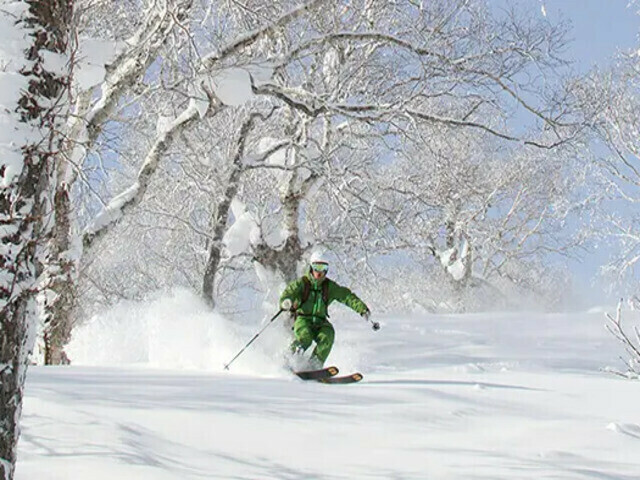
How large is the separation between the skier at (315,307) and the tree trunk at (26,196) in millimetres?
5250

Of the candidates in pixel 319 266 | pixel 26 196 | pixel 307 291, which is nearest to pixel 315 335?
pixel 307 291

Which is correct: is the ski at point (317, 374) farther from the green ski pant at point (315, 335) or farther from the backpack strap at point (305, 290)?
the backpack strap at point (305, 290)

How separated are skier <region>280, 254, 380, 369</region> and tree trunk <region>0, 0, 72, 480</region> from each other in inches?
Answer: 207

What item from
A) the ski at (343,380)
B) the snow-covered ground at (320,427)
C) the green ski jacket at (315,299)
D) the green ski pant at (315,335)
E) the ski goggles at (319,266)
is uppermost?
the ski goggles at (319,266)

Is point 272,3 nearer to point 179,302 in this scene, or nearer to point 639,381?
point 639,381

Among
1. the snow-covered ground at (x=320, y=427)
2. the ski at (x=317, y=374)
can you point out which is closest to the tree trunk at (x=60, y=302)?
the snow-covered ground at (x=320, y=427)

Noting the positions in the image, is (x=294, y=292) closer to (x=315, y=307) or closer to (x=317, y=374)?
(x=315, y=307)

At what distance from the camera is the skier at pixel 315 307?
8.73 metres

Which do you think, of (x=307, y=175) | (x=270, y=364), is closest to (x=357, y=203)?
(x=307, y=175)

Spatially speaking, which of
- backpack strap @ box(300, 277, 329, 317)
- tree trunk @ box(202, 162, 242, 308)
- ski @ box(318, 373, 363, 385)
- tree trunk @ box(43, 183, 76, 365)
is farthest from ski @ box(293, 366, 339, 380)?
tree trunk @ box(202, 162, 242, 308)

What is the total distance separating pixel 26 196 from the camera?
3.46 metres

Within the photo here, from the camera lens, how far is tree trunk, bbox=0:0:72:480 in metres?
3.35

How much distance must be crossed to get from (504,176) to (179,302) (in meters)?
19.7

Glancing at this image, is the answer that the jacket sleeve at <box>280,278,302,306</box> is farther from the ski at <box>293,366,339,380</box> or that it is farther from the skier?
the ski at <box>293,366,339,380</box>
